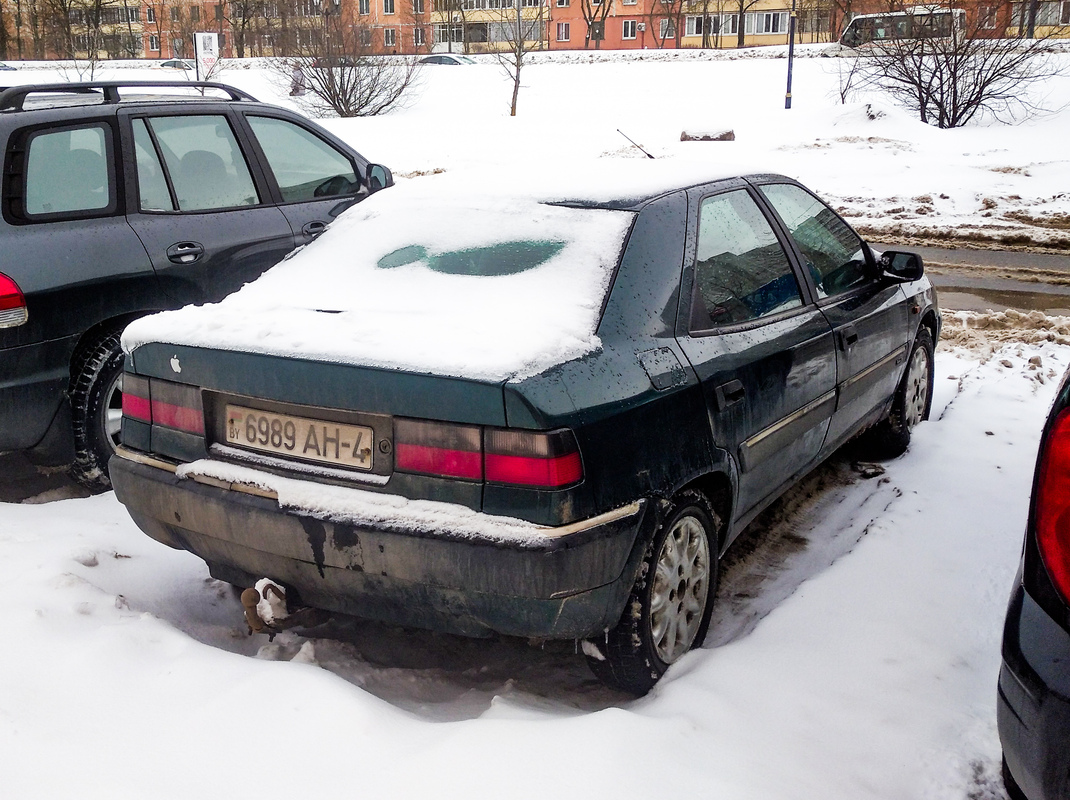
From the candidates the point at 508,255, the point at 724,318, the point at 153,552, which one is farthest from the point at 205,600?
the point at 724,318

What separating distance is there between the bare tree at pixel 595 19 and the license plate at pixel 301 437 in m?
67.9

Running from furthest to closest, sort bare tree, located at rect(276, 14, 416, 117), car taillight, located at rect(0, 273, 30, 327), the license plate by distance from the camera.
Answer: bare tree, located at rect(276, 14, 416, 117) → car taillight, located at rect(0, 273, 30, 327) → the license plate

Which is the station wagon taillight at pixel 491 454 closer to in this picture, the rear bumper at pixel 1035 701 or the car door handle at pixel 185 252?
the rear bumper at pixel 1035 701

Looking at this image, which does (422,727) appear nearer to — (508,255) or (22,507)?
(508,255)

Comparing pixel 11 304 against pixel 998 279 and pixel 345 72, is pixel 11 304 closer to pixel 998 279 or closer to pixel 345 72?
pixel 998 279

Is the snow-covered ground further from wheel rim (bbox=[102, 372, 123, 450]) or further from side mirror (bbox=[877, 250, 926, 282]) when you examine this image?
side mirror (bbox=[877, 250, 926, 282])

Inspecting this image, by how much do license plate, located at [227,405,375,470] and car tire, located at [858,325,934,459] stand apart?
3.05 m

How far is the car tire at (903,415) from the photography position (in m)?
4.91

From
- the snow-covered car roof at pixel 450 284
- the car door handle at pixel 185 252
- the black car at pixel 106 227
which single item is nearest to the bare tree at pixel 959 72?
the black car at pixel 106 227

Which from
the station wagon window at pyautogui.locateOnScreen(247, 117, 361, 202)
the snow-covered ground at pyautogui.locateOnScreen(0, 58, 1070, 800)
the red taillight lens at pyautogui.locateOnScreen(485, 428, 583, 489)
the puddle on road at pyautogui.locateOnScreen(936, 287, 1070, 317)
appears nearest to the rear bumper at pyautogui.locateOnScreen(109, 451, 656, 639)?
the red taillight lens at pyautogui.locateOnScreen(485, 428, 583, 489)

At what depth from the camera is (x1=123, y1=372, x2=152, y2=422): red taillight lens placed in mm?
3121

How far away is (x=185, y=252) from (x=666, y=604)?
3047 mm

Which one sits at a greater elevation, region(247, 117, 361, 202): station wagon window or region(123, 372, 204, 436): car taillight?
region(247, 117, 361, 202): station wagon window

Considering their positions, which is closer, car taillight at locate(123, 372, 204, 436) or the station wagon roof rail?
car taillight at locate(123, 372, 204, 436)
